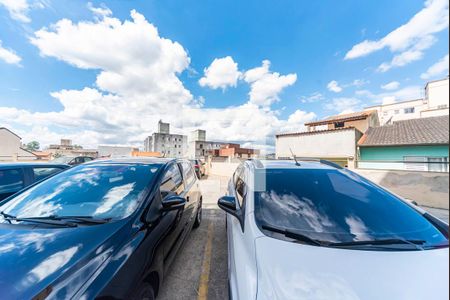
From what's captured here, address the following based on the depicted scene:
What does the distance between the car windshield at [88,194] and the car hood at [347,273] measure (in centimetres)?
140

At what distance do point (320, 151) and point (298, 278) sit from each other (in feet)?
47.7

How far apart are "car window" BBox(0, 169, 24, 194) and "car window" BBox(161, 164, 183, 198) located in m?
2.93

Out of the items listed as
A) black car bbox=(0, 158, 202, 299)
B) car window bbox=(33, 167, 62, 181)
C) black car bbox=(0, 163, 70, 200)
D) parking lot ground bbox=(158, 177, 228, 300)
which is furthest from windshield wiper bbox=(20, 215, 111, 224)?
car window bbox=(33, 167, 62, 181)

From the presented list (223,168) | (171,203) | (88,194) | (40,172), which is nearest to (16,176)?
(40,172)

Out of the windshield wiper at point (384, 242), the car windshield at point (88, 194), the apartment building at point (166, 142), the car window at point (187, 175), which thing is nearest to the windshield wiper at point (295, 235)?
the windshield wiper at point (384, 242)

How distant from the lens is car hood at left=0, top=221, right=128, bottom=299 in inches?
41.0

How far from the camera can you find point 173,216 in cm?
236

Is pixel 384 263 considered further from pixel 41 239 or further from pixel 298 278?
pixel 41 239

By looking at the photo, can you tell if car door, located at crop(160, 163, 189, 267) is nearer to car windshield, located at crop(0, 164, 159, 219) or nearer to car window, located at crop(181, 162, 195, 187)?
car windshield, located at crop(0, 164, 159, 219)

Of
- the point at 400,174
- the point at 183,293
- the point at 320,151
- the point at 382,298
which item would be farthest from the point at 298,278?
the point at 320,151

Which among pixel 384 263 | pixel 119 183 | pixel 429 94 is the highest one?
pixel 429 94

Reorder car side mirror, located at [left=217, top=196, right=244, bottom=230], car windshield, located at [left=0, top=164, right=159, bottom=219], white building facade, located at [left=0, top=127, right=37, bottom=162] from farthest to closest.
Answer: white building facade, located at [left=0, top=127, right=37, bottom=162] → car side mirror, located at [left=217, top=196, right=244, bottom=230] → car windshield, located at [left=0, top=164, right=159, bottom=219]

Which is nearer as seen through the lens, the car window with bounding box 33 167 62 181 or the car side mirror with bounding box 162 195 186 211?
the car side mirror with bounding box 162 195 186 211

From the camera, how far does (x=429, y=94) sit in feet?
3.69
